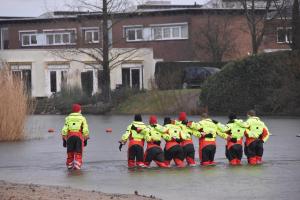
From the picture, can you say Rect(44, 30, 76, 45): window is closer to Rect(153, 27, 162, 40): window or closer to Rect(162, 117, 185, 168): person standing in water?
Rect(153, 27, 162, 40): window

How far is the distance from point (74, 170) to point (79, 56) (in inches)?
1813

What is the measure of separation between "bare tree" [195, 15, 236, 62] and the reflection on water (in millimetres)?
41936

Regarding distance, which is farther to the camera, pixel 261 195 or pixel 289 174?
pixel 289 174

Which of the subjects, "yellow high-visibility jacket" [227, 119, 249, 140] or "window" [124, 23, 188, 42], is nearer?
"yellow high-visibility jacket" [227, 119, 249, 140]

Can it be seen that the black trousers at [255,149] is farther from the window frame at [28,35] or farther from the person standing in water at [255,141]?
the window frame at [28,35]

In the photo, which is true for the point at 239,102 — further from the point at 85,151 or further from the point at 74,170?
the point at 74,170

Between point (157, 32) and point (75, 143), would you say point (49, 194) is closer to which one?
point (75, 143)

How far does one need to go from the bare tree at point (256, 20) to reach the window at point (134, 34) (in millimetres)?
10154

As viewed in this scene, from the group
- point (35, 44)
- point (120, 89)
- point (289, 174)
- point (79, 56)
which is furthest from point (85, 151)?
point (35, 44)

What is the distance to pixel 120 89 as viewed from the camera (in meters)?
52.2

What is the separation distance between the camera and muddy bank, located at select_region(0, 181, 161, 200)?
42.8 feet

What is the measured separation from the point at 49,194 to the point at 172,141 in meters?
6.91

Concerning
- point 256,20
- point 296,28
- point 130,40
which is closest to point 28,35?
point 130,40

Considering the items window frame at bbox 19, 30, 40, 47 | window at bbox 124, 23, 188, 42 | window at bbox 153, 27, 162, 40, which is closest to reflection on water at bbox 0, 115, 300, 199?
window at bbox 124, 23, 188, 42
